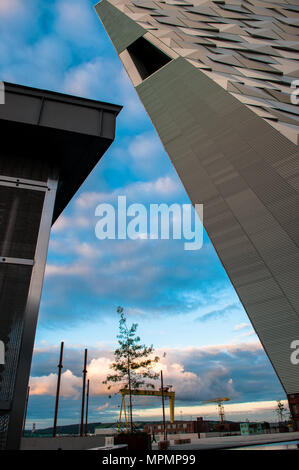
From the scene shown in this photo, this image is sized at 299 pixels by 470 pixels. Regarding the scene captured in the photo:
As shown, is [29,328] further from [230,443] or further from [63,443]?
[230,443]

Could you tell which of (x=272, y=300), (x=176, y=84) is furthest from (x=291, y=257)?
(x=176, y=84)

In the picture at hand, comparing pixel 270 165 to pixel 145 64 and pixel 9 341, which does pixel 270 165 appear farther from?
pixel 145 64

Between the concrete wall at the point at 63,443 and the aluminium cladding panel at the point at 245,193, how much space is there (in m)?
10.6

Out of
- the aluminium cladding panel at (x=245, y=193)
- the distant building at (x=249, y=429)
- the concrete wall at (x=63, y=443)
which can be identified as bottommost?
the distant building at (x=249, y=429)

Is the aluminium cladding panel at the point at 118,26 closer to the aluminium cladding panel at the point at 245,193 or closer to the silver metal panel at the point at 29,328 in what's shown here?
the aluminium cladding panel at the point at 245,193

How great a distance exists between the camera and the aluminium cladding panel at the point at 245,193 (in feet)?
56.7

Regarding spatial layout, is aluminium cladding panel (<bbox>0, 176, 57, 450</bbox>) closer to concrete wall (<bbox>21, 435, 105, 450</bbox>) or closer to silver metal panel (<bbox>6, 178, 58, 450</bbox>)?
silver metal panel (<bbox>6, 178, 58, 450</bbox>)

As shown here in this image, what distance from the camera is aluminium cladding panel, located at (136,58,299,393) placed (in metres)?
17.3

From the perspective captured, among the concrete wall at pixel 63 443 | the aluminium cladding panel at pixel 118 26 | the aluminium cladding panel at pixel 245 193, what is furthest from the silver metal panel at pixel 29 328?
the aluminium cladding panel at pixel 118 26

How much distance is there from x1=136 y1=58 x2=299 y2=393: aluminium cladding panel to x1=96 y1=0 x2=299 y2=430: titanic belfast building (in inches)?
3.0

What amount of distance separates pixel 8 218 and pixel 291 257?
1706cm

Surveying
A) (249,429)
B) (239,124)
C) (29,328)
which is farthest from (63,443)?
(249,429)

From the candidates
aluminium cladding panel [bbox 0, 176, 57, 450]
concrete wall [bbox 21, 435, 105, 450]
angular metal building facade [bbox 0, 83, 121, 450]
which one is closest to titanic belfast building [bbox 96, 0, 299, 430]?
concrete wall [bbox 21, 435, 105, 450]
